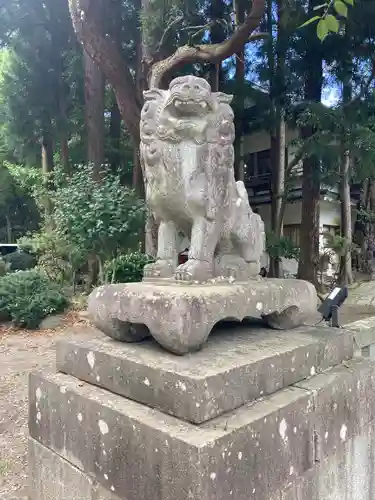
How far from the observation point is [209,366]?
139cm

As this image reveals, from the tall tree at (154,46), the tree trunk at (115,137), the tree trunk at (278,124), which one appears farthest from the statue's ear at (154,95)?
the tree trunk at (115,137)

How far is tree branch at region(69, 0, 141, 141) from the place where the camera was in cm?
598

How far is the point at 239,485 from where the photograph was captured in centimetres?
126

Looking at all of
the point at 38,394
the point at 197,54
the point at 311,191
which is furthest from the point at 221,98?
the point at 311,191

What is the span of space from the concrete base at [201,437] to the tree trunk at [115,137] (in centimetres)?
871

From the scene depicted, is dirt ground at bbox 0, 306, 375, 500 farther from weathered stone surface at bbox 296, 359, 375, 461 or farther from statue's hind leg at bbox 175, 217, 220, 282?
weathered stone surface at bbox 296, 359, 375, 461

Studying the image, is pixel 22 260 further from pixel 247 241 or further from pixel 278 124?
pixel 247 241

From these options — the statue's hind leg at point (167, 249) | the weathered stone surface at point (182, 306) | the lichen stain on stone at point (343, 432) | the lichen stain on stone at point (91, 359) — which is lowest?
the lichen stain on stone at point (343, 432)

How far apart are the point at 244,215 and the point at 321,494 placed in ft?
3.99

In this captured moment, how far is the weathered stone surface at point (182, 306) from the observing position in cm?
140

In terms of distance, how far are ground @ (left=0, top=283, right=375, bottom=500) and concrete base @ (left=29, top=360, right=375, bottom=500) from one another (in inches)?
15.8

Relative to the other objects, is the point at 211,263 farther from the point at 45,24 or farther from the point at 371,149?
the point at 45,24

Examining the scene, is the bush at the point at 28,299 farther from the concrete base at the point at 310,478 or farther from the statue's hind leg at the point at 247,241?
the statue's hind leg at the point at 247,241

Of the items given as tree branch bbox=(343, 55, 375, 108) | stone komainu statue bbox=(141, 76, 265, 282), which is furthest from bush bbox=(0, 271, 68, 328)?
tree branch bbox=(343, 55, 375, 108)
